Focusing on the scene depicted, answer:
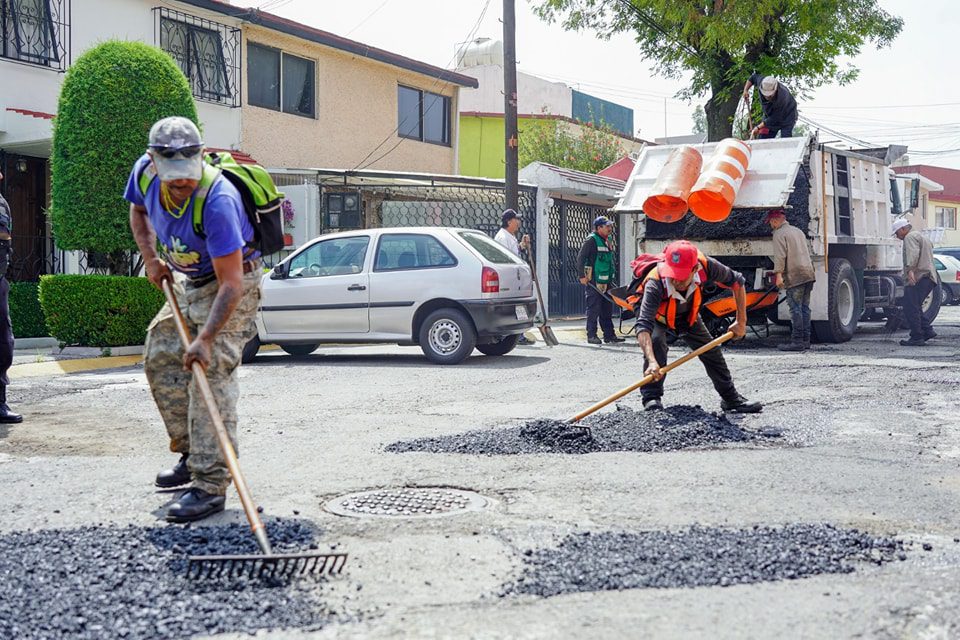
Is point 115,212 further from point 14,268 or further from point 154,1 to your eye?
point 154,1

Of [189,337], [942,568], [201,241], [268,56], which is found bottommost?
[942,568]

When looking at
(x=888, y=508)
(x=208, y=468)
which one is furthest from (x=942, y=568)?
(x=208, y=468)

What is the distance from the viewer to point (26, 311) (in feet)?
46.0

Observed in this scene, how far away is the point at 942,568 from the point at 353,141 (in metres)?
19.4

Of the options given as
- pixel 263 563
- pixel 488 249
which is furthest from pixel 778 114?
pixel 263 563

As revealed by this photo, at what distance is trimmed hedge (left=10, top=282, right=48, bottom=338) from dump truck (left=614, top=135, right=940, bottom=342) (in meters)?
8.08

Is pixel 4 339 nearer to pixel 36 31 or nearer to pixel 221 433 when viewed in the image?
pixel 221 433

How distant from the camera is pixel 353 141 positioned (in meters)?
22.0

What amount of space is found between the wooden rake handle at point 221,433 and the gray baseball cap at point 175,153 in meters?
0.67

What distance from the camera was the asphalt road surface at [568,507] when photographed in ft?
10.8

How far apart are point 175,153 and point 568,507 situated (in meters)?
2.35

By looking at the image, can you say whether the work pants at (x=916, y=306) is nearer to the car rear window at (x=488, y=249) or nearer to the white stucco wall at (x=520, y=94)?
the car rear window at (x=488, y=249)

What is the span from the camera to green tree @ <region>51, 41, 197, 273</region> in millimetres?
12359

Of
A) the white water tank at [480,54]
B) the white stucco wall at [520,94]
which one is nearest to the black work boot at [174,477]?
the white stucco wall at [520,94]
